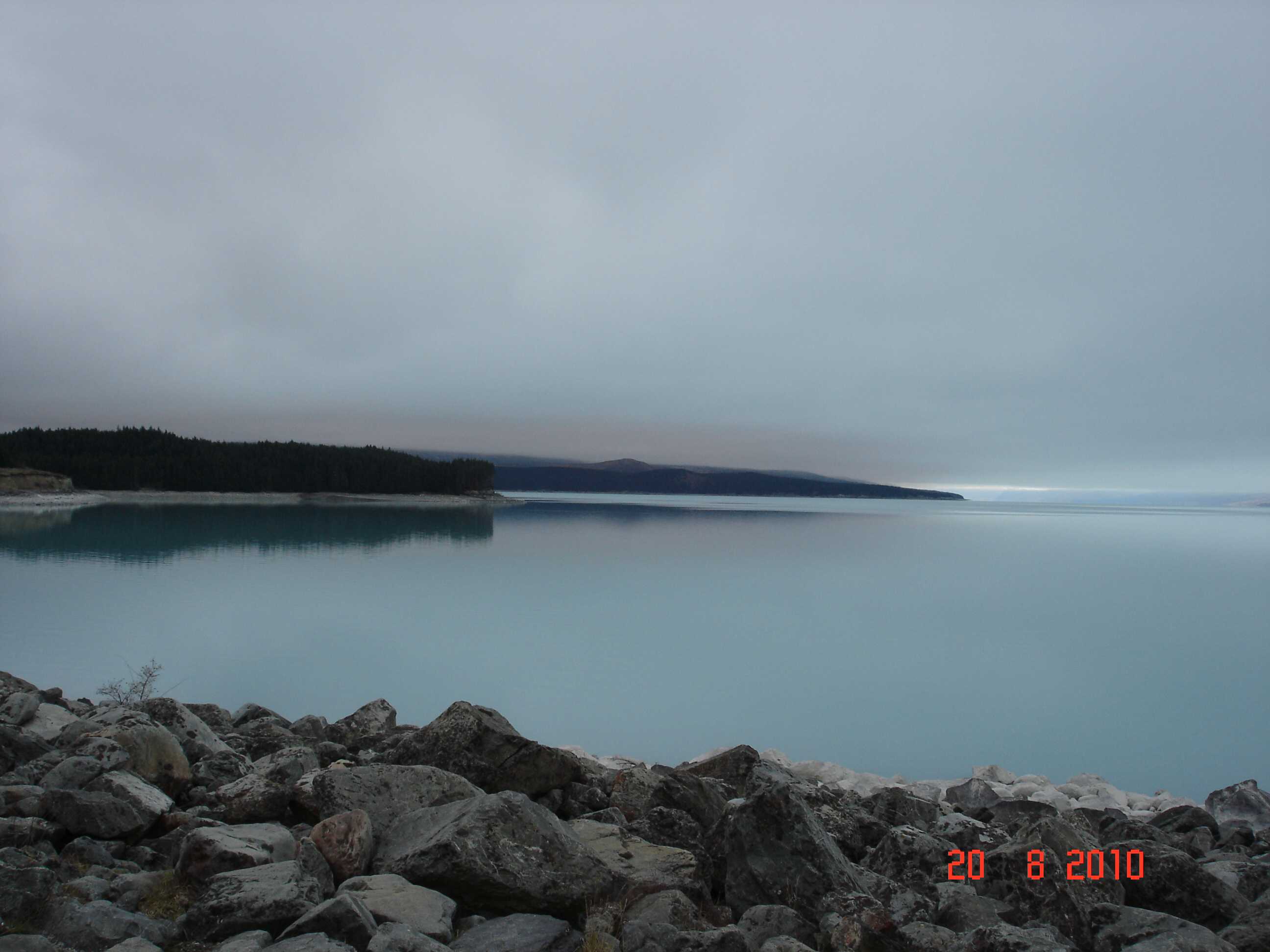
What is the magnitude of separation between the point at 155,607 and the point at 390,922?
21.0 metres

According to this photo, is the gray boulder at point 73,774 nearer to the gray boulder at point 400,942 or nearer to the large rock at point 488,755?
the large rock at point 488,755

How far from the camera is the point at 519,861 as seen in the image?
13.9 feet

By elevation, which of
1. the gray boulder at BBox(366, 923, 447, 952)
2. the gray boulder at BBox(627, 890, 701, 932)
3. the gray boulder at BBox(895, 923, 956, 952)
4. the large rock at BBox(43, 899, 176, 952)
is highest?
the gray boulder at BBox(366, 923, 447, 952)

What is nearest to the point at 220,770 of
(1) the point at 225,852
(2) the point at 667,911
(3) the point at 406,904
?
(1) the point at 225,852

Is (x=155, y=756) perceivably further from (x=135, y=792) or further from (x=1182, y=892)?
(x=1182, y=892)

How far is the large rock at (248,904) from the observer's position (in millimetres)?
3629

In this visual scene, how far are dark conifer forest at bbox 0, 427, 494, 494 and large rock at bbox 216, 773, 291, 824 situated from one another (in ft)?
379

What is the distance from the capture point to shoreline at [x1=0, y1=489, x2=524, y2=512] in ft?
253

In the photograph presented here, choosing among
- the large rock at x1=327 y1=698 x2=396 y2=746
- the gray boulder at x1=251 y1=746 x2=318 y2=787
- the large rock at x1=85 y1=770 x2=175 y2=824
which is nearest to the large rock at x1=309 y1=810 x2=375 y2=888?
the gray boulder at x1=251 y1=746 x2=318 y2=787

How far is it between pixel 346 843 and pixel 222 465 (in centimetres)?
12181

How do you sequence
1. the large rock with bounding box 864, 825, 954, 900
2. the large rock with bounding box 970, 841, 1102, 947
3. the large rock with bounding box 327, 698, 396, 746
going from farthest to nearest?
the large rock with bounding box 327, 698, 396, 746, the large rock with bounding box 864, 825, 954, 900, the large rock with bounding box 970, 841, 1102, 947

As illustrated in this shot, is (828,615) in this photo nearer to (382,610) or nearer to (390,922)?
(382,610)

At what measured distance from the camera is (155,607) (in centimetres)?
2109

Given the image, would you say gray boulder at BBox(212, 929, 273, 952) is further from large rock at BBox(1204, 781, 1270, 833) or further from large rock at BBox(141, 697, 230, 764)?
large rock at BBox(1204, 781, 1270, 833)
